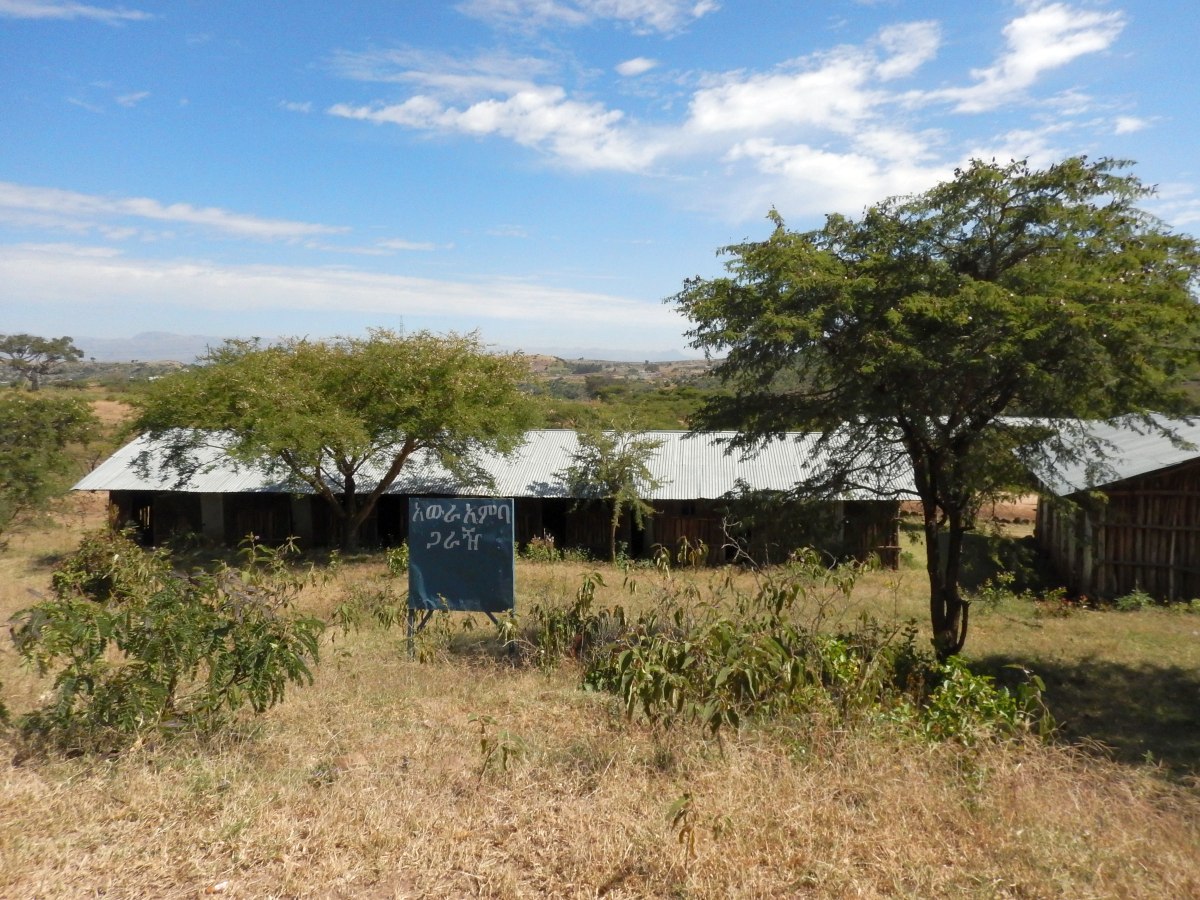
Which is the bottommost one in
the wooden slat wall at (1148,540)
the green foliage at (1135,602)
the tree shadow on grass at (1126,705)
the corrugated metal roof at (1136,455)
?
the green foliage at (1135,602)

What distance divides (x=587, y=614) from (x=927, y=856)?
5.01m

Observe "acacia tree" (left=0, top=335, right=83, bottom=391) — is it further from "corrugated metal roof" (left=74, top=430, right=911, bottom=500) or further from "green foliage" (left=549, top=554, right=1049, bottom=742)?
"green foliage" (left=549, top=554, right=1049, bottom=742)

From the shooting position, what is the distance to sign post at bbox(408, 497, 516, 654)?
29.7 feet

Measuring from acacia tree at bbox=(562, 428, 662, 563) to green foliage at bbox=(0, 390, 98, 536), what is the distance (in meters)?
15.3

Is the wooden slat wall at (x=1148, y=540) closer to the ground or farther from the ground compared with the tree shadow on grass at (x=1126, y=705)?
farther from the ground

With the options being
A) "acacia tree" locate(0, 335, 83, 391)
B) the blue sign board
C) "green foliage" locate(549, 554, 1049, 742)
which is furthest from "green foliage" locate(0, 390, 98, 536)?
"acacia tree" locate(0, 335, 83, 391)

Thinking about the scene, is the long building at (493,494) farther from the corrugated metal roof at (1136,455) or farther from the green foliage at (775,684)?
the green foliage at (775,684)

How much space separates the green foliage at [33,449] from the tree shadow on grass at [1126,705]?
24836mm

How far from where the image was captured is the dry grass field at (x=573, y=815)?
4.05 m

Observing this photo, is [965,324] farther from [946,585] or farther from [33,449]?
[33,449]

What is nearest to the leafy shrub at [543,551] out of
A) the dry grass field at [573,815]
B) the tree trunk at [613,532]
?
the tree trunk at [613,532]

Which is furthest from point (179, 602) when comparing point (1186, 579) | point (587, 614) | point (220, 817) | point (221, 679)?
point (1186, 579)

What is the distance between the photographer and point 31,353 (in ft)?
245

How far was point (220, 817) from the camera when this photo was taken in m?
4.54
